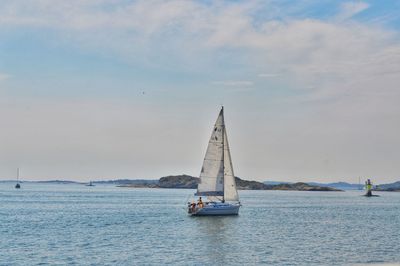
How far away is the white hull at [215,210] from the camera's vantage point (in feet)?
288

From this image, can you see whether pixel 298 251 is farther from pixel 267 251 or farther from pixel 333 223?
pixel 333 223

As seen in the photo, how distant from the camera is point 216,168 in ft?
293

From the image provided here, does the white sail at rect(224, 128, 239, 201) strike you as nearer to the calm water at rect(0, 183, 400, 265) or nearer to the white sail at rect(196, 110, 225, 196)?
the white sail at rect(196, 110, 225, 196)

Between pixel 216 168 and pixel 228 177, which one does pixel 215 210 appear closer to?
pixel 228 177

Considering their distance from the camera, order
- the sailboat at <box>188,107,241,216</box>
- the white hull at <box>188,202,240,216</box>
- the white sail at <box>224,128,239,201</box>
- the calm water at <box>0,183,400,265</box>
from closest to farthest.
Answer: the calm water at <box>0,183,400,265</box>
the white hull at <box>188,202,240,216</box>
the sailboat at <box>188,107,241,216</box>
the white sail at <box>224,128,239,201</box>

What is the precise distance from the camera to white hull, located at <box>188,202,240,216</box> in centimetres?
8773

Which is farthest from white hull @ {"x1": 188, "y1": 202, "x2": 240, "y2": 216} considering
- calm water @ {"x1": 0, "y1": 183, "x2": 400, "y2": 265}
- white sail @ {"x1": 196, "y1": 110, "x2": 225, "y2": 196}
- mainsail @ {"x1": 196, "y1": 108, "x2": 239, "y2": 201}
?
white sail @ {"x1": 196, "y1": 110, "x2": 225, "y2": 196}

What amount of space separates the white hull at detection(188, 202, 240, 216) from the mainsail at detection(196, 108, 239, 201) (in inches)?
77.0

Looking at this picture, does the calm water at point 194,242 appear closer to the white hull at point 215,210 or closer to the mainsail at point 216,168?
the white hull at point 215,210

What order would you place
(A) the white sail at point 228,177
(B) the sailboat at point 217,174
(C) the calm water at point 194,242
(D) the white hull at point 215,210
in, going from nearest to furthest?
(C) the calm water at point 194,242 → (D) the white hull at point 215,210 → (B) the sailboat at point 217,174 → (A) the white sail at point 228,177

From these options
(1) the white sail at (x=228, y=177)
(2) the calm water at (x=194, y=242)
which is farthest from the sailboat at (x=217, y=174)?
(2) the calm water at (x=194, y=242)

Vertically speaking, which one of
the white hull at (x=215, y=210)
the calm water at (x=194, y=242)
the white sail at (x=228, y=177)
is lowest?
the calm water at (x=194, y=242)

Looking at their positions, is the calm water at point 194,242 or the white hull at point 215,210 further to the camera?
the white hull at point 215,210

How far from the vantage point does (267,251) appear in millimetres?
54156
